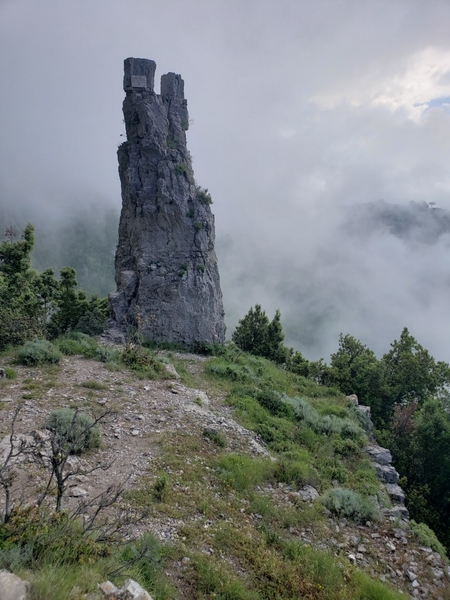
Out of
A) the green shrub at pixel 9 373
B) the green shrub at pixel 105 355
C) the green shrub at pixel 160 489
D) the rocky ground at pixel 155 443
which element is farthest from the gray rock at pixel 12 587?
the green shrub at pixel 105 355

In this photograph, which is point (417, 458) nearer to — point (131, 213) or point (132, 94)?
point (131, 213)

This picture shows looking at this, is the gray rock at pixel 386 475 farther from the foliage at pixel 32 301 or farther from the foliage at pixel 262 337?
the foliage at pixel 262 337

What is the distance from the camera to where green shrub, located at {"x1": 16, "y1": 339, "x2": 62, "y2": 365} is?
14.6 m

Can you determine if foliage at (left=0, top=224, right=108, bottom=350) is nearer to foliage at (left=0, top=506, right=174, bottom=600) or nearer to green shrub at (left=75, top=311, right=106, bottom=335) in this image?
green shrub at (left=75, top=311, right=106, bottom=335)

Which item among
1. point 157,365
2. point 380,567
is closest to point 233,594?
point 380,567

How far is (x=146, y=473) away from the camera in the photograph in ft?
27.9

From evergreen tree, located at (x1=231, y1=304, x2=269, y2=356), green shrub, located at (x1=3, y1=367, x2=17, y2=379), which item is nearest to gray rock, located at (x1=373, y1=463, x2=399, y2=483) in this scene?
green shrub, located at (x1=3, y1=367, x2=17, y2=379)

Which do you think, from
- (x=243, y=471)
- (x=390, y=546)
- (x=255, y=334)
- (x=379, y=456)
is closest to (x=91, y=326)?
(x=255, y=334)

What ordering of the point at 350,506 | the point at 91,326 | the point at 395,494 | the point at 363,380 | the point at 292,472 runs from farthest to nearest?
the point at 363,380 < the point at 91,326 < the point at 395,494 < the point at 292,472 < the point at 350,506

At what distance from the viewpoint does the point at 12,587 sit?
346 centimetres

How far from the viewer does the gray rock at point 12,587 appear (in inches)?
133

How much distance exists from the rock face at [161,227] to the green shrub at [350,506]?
1929cm

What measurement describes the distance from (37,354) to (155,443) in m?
7.74

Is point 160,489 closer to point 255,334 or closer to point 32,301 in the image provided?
point 32,301
